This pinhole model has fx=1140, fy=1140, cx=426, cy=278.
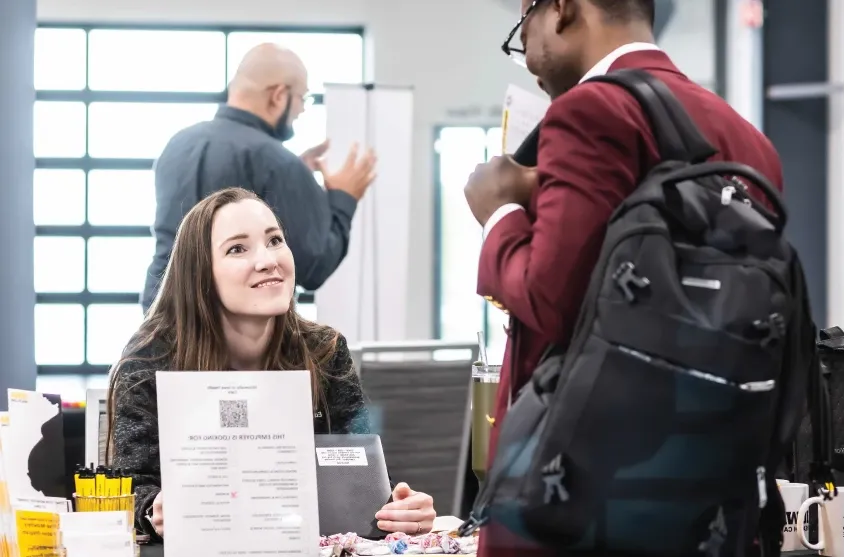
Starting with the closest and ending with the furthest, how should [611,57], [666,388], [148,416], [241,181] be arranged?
[666,388] → [611,57] → [148,416] → [241,181]

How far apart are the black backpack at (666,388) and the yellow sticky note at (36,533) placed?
60 cm

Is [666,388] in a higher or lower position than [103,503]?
higher

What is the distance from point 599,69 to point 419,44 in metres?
7.98

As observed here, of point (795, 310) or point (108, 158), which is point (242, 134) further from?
point (108, 158)

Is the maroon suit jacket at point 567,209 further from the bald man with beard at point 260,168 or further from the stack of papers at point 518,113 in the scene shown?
the bald man with beard at point 260,168

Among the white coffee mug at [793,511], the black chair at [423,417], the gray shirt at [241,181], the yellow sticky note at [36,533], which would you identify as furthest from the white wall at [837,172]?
the yellow sticky note at [36,533]

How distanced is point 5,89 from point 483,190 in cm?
233

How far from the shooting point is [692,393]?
117cm

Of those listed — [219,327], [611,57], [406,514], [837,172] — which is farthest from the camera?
[837,172]

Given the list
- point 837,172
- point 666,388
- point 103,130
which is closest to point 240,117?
point 666,388

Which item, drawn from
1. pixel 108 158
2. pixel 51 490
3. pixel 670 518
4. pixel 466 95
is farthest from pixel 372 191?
pixel 670 518

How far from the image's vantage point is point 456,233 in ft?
30.8

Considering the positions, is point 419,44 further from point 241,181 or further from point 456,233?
point 241,181

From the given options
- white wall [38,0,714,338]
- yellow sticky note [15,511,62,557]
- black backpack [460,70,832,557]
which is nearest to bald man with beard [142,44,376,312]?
yellow sticky note [15,511,62,557]
